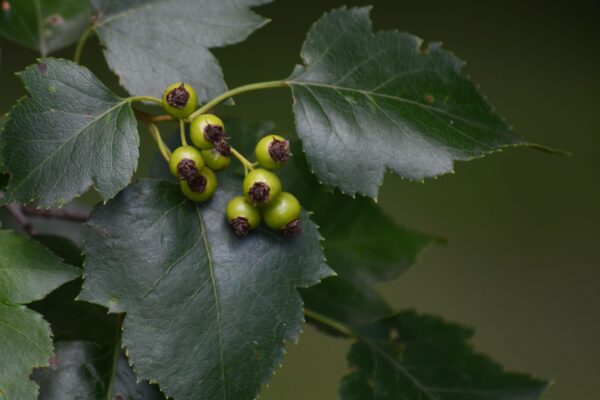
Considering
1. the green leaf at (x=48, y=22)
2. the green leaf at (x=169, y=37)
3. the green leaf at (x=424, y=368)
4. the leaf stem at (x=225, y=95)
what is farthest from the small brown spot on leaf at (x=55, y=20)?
the green leaf at (x=424, y=368)

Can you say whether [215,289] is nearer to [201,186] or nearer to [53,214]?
[201,186]

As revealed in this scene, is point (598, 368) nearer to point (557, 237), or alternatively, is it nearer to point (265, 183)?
point (557, 237)

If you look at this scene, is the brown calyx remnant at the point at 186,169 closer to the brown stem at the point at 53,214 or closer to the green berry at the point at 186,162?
the green berry at the point at 186,162

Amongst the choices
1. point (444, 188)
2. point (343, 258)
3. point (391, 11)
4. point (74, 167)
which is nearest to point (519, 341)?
point (444, 188)

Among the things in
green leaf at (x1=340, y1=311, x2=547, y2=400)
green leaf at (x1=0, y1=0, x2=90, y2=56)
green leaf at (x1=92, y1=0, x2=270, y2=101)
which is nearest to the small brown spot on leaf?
green leaf at (x1=0, y1=0, x2=90, y2=56)

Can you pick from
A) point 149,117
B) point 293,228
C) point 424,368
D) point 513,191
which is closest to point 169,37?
point 149,117

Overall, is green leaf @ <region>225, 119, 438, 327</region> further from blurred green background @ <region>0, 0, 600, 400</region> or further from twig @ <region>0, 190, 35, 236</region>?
blurred green background @ <region>0, 0, 600, 400</region>
